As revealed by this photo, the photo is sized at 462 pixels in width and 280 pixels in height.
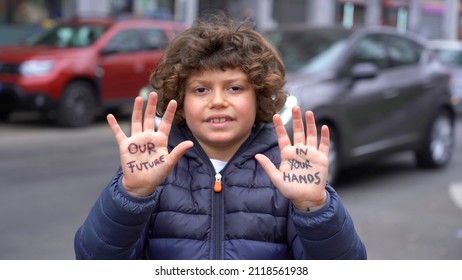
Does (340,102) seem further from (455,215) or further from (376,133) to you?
(455,215)

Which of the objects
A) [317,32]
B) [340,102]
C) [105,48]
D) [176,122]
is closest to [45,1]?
[105,48]

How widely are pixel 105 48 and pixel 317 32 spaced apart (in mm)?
4951

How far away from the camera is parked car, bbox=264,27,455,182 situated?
272 inches

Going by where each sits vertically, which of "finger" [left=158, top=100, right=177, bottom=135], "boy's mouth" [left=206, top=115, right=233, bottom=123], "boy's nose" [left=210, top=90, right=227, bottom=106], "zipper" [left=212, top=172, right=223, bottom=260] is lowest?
"zipper" [left=212, top=172, right=223, bottom=260]

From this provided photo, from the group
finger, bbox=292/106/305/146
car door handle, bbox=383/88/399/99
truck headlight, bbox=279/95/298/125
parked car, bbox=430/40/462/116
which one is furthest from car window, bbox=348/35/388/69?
parked car, bbox=430/40/462/116

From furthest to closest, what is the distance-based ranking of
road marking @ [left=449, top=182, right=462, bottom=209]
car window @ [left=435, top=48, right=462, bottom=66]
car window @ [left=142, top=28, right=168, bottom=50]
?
car window @ [left=435, top=48, right=462, bottom=66] → car window @ [left=142, top=28, right=168, bottom=50] → road marking @ [left=449, top=182, right=462, bottom=209]

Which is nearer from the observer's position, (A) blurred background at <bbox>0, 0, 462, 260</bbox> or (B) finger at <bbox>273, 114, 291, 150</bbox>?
(B) finger at <bbox>273, 114, 291, 150</bbox>

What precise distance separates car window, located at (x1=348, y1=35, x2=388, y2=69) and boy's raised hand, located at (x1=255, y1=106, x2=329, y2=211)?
563 cm

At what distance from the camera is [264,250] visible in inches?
80.5

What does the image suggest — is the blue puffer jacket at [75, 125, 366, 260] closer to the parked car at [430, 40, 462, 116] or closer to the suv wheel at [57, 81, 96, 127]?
the suv wheel at [57, 81, 96, 127]

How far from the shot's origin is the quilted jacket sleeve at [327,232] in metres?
1.86

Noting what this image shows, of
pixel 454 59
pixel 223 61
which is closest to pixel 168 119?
pixel 223 61

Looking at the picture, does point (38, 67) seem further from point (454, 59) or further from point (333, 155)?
point (454, 59)

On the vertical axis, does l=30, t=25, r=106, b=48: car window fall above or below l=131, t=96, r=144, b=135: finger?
below
